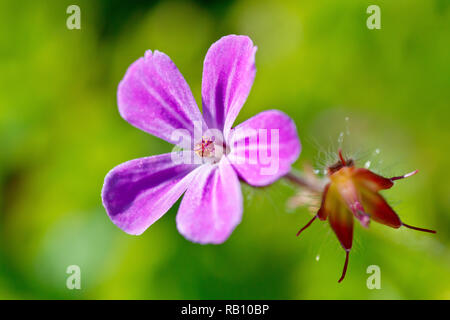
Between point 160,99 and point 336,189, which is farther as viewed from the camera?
point 336,189

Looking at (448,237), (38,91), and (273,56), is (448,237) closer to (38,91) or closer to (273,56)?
(273,56)

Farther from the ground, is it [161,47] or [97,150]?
[161,47]

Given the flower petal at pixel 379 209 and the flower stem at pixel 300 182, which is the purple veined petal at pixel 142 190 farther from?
the flower petal at pixel 379 209

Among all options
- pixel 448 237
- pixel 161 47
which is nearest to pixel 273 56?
pixel 161 47

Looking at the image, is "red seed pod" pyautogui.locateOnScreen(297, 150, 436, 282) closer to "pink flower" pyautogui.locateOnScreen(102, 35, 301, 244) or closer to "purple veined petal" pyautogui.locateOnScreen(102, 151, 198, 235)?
"pink flower" pyautogui.locateOnScreen(102, 35, 301, 244)

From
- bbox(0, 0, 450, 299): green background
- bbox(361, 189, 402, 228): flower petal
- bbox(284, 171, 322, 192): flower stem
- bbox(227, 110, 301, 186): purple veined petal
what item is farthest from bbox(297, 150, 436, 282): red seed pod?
bbox(0, 0, 450, 299): green background

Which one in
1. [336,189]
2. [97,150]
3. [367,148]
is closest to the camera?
[336,189]
